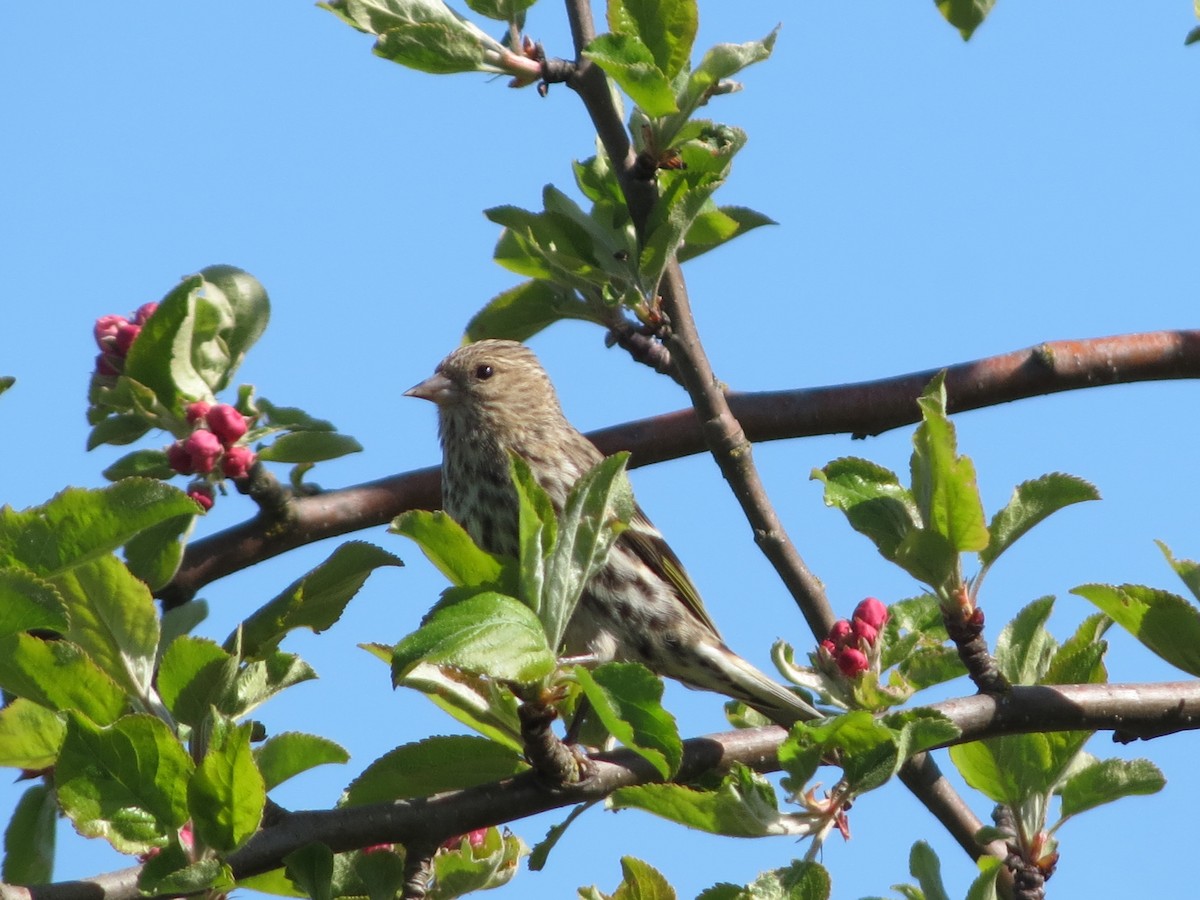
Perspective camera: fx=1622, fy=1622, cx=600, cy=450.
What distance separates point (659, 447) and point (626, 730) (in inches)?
90.8

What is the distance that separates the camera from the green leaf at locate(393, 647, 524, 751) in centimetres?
283

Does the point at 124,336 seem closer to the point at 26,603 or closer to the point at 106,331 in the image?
the point at 106,331

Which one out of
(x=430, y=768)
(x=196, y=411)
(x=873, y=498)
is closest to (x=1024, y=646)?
(x=873, y=498)

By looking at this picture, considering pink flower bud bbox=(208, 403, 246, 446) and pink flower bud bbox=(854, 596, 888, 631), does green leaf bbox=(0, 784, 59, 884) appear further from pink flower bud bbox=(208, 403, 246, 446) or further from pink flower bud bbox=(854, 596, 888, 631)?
pink flower bud bbox=(854, 596, 888, 631)

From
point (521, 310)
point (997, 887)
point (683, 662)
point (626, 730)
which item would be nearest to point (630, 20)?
point (521, 310)

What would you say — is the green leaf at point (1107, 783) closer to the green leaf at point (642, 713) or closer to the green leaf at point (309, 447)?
the green leaf at point (642, 713)

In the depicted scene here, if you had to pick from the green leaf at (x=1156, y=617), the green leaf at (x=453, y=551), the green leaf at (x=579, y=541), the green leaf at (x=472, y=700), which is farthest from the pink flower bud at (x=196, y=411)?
the green leaf at (x=1156, y=617)

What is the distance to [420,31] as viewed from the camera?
10.9ft

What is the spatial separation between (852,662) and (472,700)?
858 millimetres

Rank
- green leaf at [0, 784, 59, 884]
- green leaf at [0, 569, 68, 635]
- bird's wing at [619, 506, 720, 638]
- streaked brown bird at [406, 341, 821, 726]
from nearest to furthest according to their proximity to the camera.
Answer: green leaf at [0, 569, 68, 635] < green leaf at [0, 784, 59, 884] < streaked brown bird at [406, 341, 821, 726] < bird's wing at [619, 506, 720, 638]

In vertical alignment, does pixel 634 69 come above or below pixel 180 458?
above

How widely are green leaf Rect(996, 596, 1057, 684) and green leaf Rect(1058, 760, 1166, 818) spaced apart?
0.24m

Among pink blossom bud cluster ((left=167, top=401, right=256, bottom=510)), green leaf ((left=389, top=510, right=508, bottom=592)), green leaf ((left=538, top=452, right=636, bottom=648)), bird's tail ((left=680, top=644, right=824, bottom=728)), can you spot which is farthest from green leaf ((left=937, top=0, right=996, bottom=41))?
bird's tail ((left=680, top=644, right=824, bottom=728))

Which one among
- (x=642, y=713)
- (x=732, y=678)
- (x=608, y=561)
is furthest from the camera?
(x=732, y=678)
